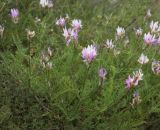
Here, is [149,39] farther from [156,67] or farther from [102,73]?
[102,73]

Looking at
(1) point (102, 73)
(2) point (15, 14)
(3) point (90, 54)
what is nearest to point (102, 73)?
(1) point (102, 73)

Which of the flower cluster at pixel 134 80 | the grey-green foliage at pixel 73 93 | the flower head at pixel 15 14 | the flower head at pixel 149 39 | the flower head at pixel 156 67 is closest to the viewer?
the flower cluster at pixel 134 80

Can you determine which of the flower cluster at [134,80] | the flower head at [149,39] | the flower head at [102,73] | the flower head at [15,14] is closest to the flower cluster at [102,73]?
the flower head at [102,73]

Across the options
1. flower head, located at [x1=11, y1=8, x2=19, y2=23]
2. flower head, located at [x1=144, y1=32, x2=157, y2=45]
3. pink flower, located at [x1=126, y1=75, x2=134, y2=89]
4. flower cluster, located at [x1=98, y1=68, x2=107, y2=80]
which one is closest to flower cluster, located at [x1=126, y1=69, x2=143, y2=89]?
pink flower, located at [x1=126, y1=75, x2=134, y2=89]

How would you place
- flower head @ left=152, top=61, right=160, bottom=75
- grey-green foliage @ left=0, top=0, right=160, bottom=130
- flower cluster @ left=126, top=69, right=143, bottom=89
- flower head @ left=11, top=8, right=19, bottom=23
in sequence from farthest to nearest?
flower head @ left=11, top=8, right=19, bottom=23
flower head @ left=152, top=61, right=160, bottom=75
grey-green foliage @ left=0, top=0, right=160, bottom=130
flower cluster @ left=126, top=69, right=143, bottom=89

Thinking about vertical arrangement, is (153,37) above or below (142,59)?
above

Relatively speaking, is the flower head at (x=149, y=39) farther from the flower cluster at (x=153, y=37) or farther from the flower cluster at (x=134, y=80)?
the flower cluster at (x=134, y=80)

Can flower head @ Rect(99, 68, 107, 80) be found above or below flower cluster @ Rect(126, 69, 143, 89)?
above

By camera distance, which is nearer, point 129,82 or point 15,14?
point 129,82

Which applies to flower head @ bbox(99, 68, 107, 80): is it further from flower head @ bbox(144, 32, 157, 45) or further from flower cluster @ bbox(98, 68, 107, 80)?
flower head @ bbox(144, 32, 157, 45)

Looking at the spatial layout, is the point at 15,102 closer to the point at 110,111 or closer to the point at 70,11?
the point at 110,111

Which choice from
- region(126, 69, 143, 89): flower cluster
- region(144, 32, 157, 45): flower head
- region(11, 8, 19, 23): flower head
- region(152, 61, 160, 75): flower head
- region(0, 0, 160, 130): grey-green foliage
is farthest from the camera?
region(11, 8, 19, 23): flower head

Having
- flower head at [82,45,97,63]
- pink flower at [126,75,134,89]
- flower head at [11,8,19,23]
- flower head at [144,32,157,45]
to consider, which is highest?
flower head at [11,8,19,23]
